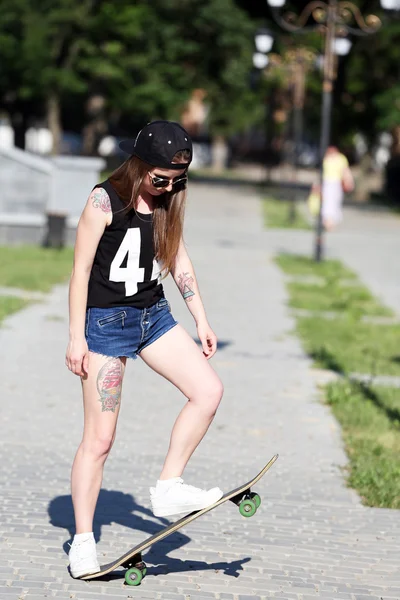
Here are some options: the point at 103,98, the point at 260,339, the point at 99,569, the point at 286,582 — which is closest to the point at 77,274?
the point at 99,569

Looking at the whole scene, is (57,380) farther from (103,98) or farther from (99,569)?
(103,98)

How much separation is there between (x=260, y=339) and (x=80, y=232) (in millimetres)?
7332

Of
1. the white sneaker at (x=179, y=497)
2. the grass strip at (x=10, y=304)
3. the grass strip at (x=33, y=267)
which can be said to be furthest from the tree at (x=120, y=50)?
the white sneaker at (x=179, y=497)

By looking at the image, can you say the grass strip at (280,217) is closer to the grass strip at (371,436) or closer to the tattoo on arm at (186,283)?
the grass strip at (371,436)

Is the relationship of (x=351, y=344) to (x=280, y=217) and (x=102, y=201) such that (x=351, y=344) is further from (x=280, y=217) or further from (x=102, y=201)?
(x=280, y=217)

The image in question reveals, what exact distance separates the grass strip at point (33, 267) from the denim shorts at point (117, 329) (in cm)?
1007

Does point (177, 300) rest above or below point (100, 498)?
below

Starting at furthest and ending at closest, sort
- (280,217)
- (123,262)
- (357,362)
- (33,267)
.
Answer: (280,217)
(33,267)
(357,362)
(123,262)

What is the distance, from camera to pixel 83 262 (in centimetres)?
464

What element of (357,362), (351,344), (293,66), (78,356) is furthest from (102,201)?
(293,66)

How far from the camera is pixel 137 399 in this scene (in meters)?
8.78

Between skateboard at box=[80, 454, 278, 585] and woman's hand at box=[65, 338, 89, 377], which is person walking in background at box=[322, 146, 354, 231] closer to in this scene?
skateboard at box=[80, 454, 278, 585]

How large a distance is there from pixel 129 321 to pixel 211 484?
79.4 inches

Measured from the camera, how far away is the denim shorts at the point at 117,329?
477 centimetres
